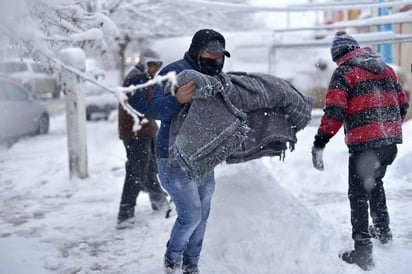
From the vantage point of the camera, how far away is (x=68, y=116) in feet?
25.3

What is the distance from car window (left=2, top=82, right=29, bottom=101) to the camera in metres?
12.0

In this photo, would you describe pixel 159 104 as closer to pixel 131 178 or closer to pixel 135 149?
pixel 135 149

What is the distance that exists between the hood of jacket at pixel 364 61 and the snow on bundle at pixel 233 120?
477mm

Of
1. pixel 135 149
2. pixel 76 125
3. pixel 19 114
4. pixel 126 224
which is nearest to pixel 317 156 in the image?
pixel 135 149

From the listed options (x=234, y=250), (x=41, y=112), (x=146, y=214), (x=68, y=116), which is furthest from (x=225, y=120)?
(x=41, y=112)

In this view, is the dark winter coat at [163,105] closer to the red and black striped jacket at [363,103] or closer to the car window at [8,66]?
the red and black striped jacket at [363,103]

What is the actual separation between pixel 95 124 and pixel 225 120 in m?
12.1

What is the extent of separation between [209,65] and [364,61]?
123 cm

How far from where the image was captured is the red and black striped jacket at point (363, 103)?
4.00 metres

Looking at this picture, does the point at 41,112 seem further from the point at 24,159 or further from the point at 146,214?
the point at 146,214

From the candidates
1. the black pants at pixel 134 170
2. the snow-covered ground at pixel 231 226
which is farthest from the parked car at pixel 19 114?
the black pants at pixel 134 170

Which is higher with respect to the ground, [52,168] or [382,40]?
[382,40]

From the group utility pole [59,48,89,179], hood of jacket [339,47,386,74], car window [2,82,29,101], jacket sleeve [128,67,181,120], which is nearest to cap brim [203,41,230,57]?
jacket sleeve [128,67,181,120]

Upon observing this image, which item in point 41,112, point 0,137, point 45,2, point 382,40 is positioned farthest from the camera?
point 41,112
